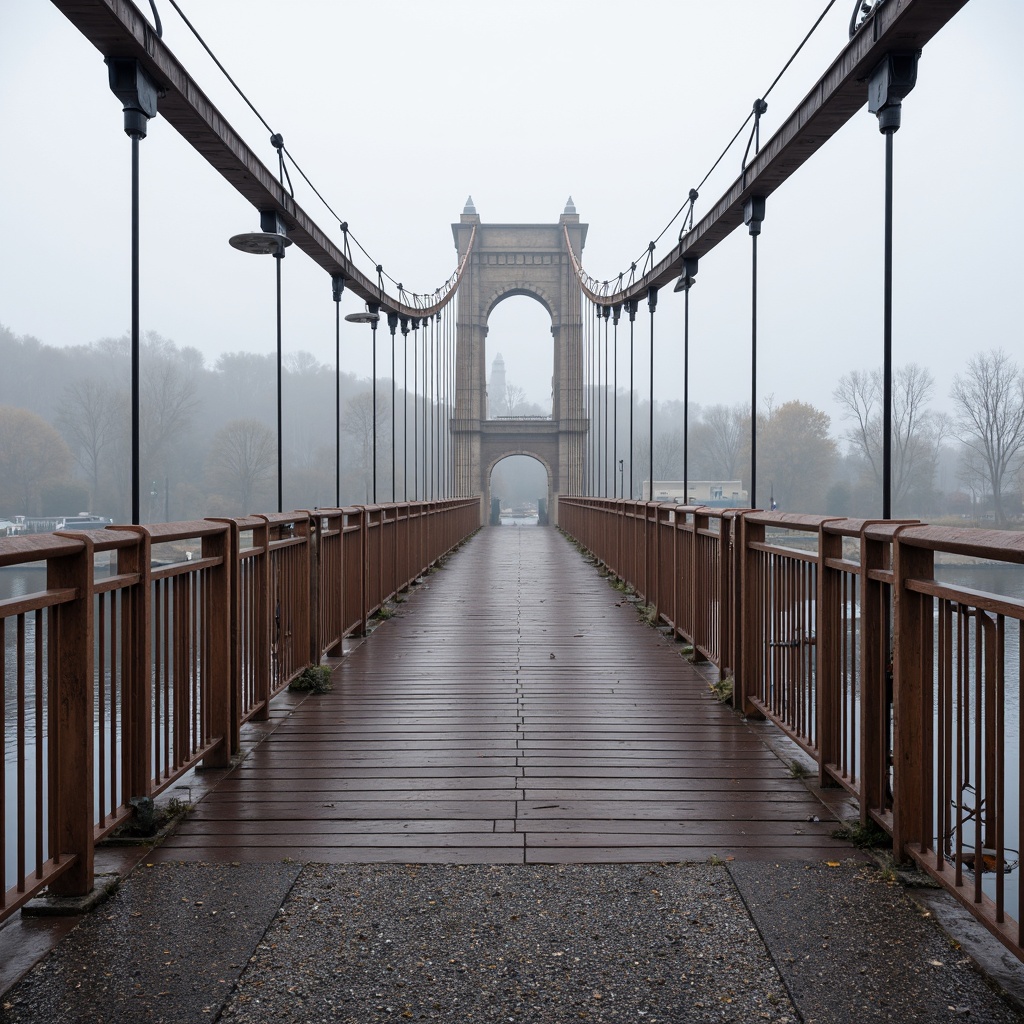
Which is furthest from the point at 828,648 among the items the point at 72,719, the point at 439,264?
the point at 439,264

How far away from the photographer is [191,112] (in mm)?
5582

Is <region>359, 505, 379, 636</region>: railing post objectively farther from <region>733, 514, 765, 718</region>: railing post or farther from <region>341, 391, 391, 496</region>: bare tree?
<region>341, 391, 391, 496</region>: bare tree

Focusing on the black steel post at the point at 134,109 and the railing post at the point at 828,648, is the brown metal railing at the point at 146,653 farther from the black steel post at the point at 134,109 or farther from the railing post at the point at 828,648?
the railing post at the point at 828,648

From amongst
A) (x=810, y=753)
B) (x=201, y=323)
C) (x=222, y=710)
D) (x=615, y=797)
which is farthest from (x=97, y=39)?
(x=201, y=323)

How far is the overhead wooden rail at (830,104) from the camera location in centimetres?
468

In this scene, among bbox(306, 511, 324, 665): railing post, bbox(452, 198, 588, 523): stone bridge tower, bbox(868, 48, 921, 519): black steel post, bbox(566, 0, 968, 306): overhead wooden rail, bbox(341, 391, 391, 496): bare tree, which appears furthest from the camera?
bbox(341, 391, 391, 496): bare tree

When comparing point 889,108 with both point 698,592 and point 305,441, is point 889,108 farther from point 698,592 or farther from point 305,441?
point 305,441

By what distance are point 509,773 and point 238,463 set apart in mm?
52705

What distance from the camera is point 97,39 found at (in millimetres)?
4500

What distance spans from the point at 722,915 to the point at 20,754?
1.59m

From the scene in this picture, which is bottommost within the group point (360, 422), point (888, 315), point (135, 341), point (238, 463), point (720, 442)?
point (135, 341)

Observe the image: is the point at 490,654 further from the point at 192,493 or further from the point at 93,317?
the point at 93,317

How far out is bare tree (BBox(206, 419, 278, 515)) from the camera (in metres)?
53.0

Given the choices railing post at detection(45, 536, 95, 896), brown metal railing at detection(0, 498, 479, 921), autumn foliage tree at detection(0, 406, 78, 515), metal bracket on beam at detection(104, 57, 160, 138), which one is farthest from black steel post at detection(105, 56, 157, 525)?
autumn foliage tree at detection(0, 406, 78, 515)
